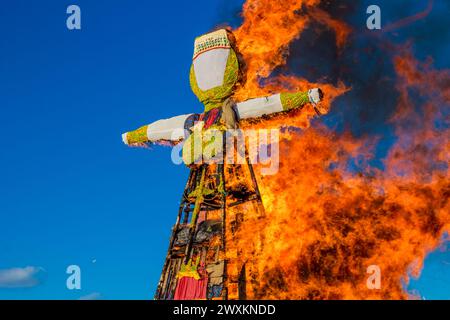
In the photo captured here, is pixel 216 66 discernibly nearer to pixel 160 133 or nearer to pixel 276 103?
pixel 276 103

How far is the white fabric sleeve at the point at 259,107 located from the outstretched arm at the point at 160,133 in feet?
6.60

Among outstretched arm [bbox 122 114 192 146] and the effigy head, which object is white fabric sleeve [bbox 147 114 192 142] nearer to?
outstretched arm [bbox 122 114 192 146]

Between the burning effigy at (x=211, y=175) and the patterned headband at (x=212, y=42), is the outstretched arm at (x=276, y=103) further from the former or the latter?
the patterned headband at (x=212, y=42)

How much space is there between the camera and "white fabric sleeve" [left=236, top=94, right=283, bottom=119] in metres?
12.7

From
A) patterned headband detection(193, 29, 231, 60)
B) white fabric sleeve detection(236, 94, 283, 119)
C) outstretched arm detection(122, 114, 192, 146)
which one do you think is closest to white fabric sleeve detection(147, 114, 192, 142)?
outstretched arm detection(122, 114, 192, 146)

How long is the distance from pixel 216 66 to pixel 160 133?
305cm

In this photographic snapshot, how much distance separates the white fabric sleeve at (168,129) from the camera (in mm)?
14266

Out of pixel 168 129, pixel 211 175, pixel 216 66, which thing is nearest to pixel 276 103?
pixel 216 66

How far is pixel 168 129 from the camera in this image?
571 inches

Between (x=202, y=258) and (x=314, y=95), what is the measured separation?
5.48 m

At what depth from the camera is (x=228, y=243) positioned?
11625 mm
